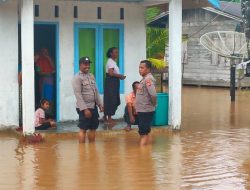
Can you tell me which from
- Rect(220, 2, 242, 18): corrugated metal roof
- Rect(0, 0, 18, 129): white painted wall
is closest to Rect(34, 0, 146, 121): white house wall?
Rect(0, 0, 18, 129): white painted wall

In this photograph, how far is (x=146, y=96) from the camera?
10648 mm

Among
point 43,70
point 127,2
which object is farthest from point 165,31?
point 43,70

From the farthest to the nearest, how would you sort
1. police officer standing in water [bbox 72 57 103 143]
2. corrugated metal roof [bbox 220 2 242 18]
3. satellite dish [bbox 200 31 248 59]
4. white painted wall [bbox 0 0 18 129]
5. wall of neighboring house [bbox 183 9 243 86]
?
wall of neighboring house [bbox 183 9 243 86]
corrugated metal roof [bbox 220 2 242 18]
satellite dish [bbox 200 31 248 59]
white painted wall [bbox 0 0 18 129]
police officer standing in water [bbox 72 57 103 143]

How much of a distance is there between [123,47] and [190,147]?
3.84 meters

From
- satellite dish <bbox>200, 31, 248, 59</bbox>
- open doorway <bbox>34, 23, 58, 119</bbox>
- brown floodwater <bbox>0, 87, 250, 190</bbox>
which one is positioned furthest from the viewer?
satellite dish <bbox>200, 31, 248, 59</bbox>

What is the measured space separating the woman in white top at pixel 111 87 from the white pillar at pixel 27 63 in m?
1.90

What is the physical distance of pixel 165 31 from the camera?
1947cm

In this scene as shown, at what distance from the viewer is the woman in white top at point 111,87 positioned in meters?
12.8

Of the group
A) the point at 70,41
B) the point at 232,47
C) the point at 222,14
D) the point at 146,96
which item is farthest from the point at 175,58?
the point at 222,14

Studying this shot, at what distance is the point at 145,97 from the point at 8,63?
137 inches

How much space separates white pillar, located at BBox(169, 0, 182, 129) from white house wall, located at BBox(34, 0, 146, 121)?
1511mm

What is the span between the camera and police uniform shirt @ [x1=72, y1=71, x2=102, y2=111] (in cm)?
1051

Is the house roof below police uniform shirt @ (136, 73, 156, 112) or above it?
above

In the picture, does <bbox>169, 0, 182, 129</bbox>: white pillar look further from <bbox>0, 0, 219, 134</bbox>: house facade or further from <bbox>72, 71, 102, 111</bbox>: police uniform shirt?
<bbox>72, 71, 102, 111</bbox>: police uniform shirt
